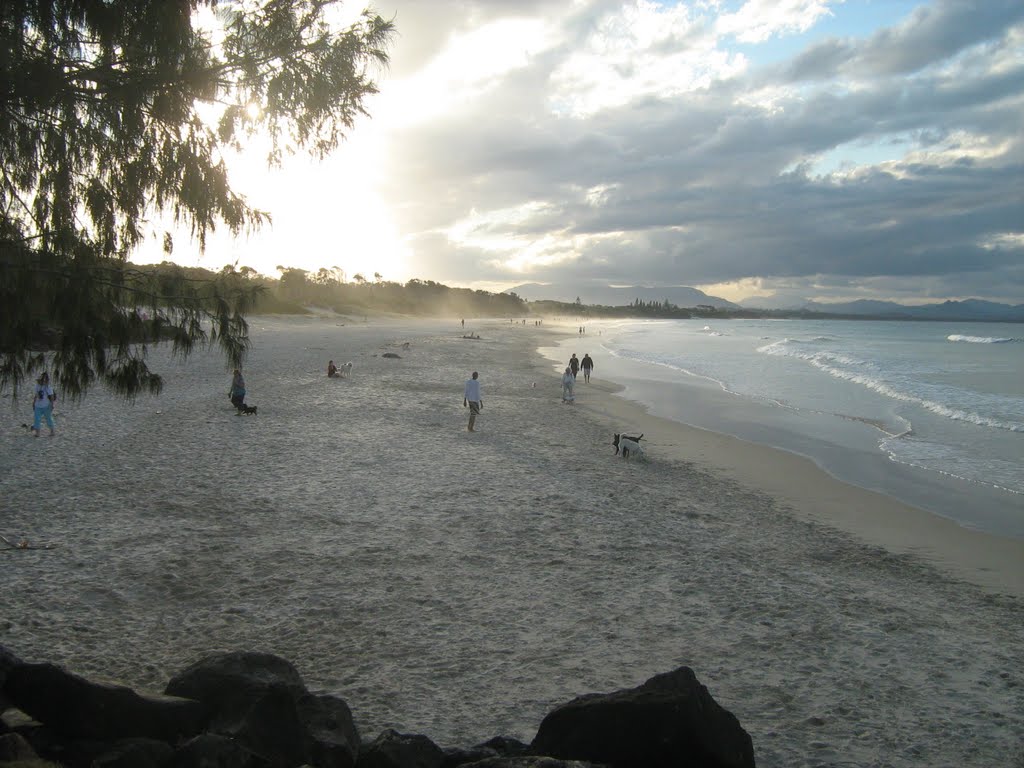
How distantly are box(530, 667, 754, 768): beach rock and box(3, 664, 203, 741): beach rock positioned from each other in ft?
7.40

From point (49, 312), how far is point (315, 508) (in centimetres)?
Answer: 651

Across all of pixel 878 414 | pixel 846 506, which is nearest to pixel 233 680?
pixel 846 506

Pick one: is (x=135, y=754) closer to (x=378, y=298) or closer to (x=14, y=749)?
(x=14, y=749)

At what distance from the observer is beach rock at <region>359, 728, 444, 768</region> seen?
424 cm

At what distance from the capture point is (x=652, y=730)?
4324mm

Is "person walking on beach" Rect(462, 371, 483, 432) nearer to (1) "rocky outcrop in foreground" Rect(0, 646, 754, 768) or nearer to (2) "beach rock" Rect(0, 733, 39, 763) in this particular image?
(1) "rocky outcrop in foreground" Rect(0, 646, 754, 768)

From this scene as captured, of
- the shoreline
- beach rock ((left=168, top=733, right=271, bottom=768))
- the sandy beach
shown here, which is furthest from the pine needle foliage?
the shoreline

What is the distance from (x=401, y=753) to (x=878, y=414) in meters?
25.3

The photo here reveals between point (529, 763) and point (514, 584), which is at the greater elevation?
point (529, 763)

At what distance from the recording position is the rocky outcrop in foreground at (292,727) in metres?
4.05

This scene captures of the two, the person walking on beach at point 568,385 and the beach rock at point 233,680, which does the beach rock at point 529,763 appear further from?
the person walking on beach at point 568,385

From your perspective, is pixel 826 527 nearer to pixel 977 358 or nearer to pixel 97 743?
pixel 97 743

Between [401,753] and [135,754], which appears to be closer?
[135,754]

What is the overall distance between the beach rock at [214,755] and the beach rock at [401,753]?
0.64 m
